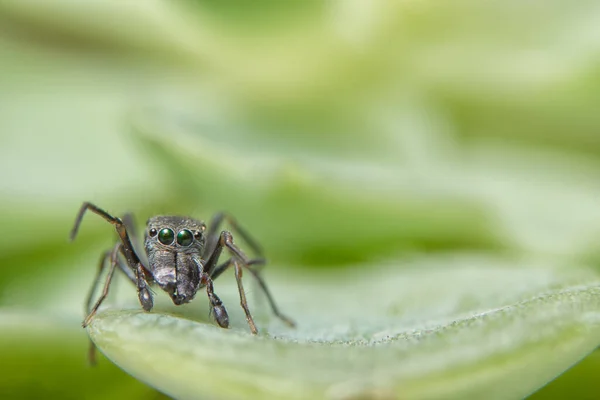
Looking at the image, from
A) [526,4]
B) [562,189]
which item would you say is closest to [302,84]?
[526,4]

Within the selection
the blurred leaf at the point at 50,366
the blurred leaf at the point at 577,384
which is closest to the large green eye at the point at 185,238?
the blurred leaf at the point at 50,366

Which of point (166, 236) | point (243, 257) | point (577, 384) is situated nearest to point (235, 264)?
point (243, 257)

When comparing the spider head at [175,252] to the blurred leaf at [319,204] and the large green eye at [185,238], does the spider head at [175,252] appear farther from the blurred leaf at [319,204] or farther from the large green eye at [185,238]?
the blurred leaf at [319,204]

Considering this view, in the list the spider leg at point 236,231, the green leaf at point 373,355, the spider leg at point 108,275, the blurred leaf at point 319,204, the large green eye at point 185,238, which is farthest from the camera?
the spider leg at point 236,231

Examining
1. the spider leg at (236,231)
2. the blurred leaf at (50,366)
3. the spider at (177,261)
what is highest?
the spider leg at (236,231)

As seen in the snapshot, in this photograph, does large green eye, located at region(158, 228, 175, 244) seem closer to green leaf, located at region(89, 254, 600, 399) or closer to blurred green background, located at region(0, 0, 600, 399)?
blurred green background, located at region(0, 0, 600, 399)

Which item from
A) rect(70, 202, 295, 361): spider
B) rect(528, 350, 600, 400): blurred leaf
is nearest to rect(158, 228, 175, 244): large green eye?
rect(70, 202, 295, 361): spider

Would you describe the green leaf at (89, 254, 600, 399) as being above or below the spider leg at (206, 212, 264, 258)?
below
